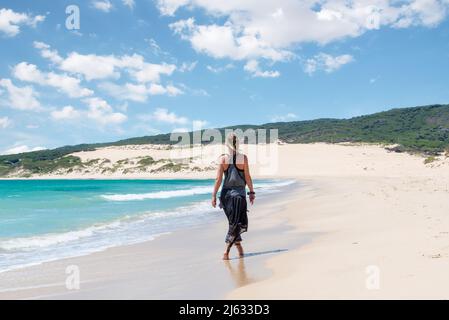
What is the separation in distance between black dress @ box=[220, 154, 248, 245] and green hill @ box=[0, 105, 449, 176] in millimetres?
77996

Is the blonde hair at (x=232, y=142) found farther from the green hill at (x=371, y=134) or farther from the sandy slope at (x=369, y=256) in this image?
the green hill at (x=371, y=134)

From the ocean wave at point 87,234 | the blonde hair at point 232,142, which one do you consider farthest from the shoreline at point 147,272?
the ocean wave at point 87,234

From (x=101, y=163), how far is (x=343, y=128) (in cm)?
6340

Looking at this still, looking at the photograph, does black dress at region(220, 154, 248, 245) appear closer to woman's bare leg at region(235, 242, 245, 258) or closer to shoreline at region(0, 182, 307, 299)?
woman's bare leg at region(235, 242, 245, 258)

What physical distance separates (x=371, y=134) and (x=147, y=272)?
104 meters

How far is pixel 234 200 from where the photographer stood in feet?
25.3

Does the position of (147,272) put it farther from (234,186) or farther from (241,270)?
(234,186)

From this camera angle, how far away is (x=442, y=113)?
11438 centimetres

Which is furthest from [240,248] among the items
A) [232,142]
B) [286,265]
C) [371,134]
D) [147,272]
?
[371,134]

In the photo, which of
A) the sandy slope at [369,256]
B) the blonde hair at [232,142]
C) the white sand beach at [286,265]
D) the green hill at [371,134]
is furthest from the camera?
the green hill at [371,134]

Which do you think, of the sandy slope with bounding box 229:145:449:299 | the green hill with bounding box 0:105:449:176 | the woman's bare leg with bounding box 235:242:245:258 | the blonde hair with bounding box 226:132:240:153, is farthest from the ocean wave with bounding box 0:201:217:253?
the green hill with bounding box 0:105:449:176

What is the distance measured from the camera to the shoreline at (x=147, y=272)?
5809 mm

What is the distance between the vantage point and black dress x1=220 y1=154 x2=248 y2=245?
7703 millimetres

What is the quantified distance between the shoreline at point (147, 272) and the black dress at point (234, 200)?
1.84 ft
